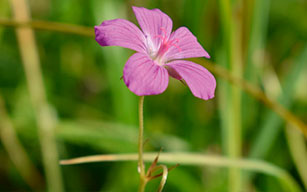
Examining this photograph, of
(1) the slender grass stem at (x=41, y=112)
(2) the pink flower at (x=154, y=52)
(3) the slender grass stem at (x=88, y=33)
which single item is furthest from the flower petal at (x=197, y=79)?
(1) the slender grass stem at (x=41, y=112)

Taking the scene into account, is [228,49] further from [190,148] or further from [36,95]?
[36,95]

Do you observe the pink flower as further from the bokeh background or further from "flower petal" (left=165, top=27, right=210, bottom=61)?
the bokeh background

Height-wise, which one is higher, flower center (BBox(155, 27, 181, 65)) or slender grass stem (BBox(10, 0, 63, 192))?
flower center (BBox(155, 27, 181, 65))

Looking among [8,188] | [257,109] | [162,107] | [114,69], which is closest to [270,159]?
[257,109]

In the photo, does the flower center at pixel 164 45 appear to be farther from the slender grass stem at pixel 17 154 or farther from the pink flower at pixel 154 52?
the slender grass stem at pixel 17 154

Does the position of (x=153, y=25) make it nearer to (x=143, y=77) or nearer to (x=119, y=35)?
(x=119, y=35)

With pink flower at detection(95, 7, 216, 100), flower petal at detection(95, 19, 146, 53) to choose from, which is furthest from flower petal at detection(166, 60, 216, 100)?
flower petal at detection(95, 19, 146, 53)
